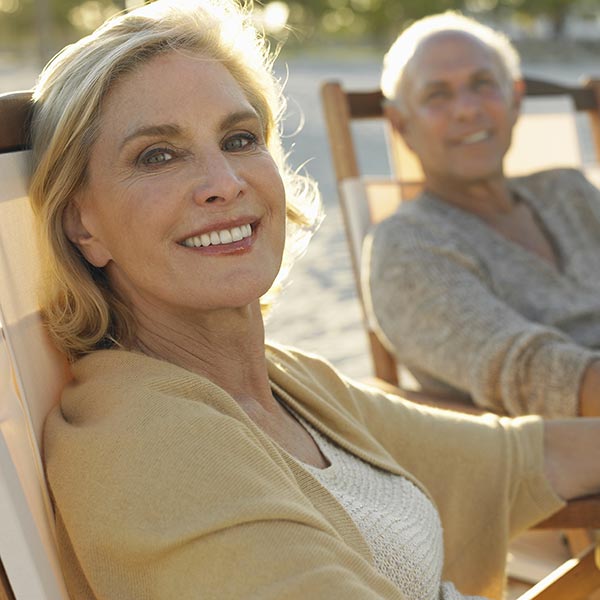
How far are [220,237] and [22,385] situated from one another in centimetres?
39

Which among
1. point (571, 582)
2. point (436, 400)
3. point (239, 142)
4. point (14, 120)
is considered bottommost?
point (571, 582)

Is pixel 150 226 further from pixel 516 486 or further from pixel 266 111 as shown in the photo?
pixel 516 486

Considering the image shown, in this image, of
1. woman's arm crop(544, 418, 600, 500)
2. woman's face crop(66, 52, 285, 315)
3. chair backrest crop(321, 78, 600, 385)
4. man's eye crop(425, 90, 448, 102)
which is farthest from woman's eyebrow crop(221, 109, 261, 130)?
man's eye crop(425, 90, 448, 102)

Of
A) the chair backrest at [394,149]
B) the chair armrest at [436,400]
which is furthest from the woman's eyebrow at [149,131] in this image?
the chair backrest at [394,149]

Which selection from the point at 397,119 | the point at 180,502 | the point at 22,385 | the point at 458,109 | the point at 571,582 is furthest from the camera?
the point at 397,119

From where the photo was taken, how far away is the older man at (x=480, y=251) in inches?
115

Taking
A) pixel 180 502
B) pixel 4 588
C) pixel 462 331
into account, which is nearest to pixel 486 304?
pixel 462 331

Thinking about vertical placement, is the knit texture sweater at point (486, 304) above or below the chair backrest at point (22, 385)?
below

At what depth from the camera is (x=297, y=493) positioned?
4.92 feet

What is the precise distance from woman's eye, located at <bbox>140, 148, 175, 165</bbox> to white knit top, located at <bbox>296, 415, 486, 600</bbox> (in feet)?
1.79

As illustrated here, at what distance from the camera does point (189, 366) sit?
178 centimetres

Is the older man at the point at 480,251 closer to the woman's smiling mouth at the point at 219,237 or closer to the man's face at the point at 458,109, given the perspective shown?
the man's face at the point at 458,109

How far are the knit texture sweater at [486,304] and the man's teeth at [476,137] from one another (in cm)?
22

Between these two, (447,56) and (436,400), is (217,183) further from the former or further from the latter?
Result: (447,56)
